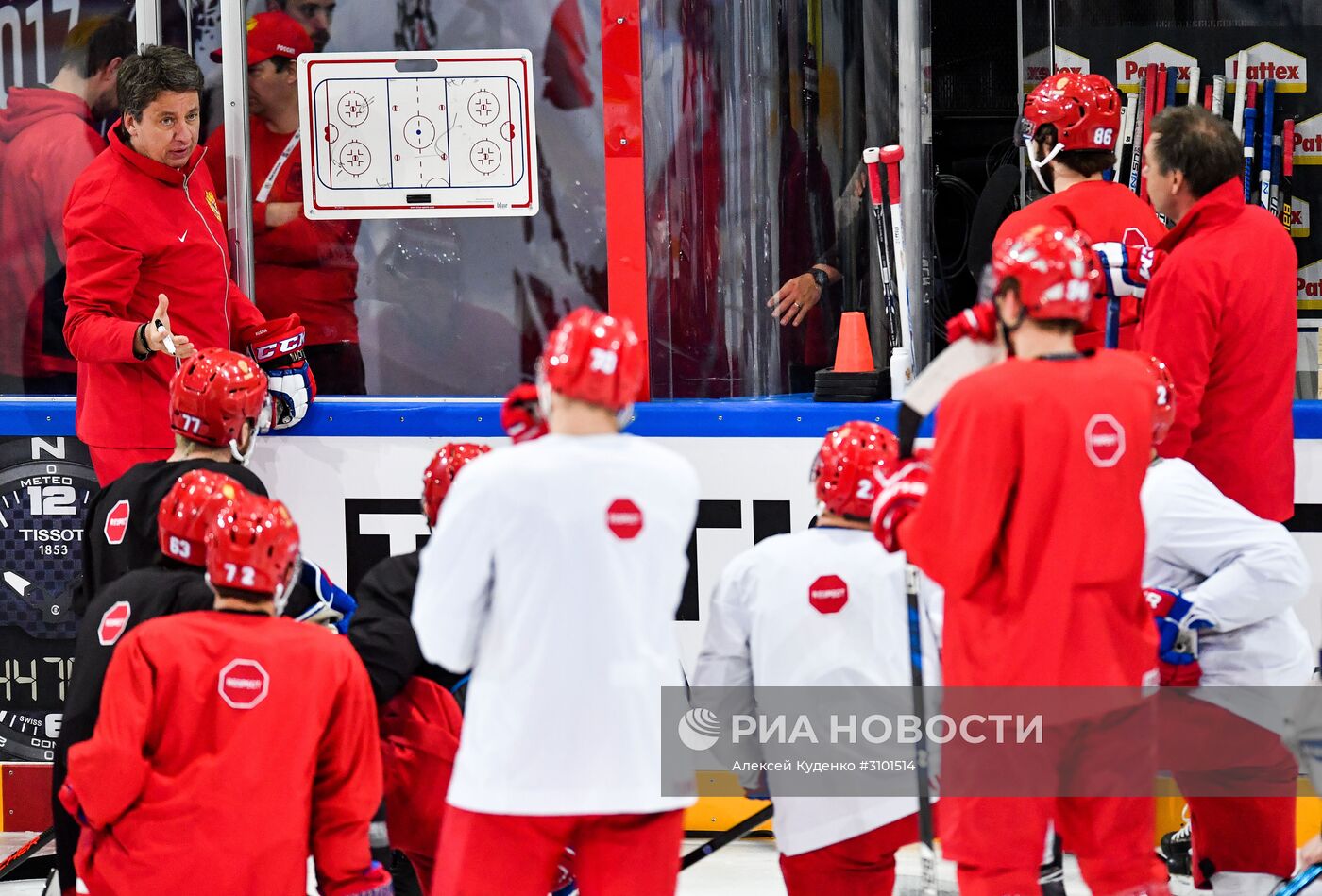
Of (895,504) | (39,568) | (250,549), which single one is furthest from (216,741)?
(39,568)

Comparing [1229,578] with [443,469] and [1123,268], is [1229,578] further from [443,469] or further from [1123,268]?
[443,469]

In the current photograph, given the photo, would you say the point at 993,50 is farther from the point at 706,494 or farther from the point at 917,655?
the point at 917,655

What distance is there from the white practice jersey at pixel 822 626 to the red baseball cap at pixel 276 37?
2540mm

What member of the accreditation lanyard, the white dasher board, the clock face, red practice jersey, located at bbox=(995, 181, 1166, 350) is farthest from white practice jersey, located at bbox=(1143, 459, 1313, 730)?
the clock face

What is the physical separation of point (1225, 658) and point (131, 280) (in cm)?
311

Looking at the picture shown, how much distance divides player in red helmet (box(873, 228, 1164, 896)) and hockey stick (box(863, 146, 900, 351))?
1903mm

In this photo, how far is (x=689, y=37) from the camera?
5.26 metres

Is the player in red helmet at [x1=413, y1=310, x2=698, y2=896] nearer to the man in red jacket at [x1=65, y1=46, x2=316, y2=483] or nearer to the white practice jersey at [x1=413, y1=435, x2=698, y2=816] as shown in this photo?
the white practice jersey at [x1=413, y1=435, x2=698, y2=816]

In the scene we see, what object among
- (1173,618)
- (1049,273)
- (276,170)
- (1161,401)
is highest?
(276,170)

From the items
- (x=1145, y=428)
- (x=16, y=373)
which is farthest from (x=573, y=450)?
(x=16, y=373)

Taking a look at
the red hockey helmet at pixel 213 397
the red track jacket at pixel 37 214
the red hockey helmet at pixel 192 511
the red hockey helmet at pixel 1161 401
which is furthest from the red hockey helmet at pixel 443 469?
the red track jacket at pixel 37 214

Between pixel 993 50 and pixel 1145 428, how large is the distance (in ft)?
14.6

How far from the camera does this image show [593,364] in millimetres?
3066

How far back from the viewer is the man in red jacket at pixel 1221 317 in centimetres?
465
